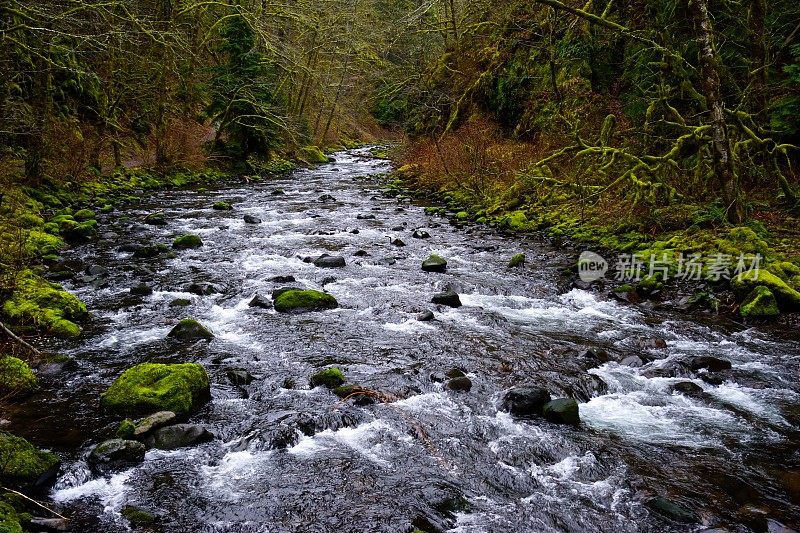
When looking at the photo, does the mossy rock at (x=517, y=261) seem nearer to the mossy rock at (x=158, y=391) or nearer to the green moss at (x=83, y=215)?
the mossy rock at (x=158, y=391)

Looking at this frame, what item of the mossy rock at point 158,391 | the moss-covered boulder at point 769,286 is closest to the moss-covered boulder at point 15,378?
the mossy rock at point 158,391

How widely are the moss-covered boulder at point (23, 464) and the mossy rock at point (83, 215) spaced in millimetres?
11656

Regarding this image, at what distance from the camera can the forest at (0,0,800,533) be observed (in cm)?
455

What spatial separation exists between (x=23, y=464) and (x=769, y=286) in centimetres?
988

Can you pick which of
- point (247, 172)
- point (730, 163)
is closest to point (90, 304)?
point (730, 163)

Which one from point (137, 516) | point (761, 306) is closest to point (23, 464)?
point (137, 516)

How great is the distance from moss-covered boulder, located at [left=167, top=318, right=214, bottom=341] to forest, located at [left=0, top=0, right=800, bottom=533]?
36mm

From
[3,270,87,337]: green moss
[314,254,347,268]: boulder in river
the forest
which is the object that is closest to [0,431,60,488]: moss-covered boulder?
the forest

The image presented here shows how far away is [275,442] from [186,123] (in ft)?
81.9

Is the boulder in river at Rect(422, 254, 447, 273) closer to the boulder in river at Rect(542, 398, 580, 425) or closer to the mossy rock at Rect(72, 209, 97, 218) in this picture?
the boulder in river at Rect(542, 398, 580, 425)

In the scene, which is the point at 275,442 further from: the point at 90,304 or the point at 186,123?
the point at 186,123

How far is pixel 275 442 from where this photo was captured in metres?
5.21

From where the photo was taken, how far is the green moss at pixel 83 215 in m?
14.4

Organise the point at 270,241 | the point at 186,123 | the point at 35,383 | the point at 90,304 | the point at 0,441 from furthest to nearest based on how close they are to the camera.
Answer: the point at 186,123 → the point at 270,241 → the point at 90,304 → the point at 35,383 → the point at 0,441
